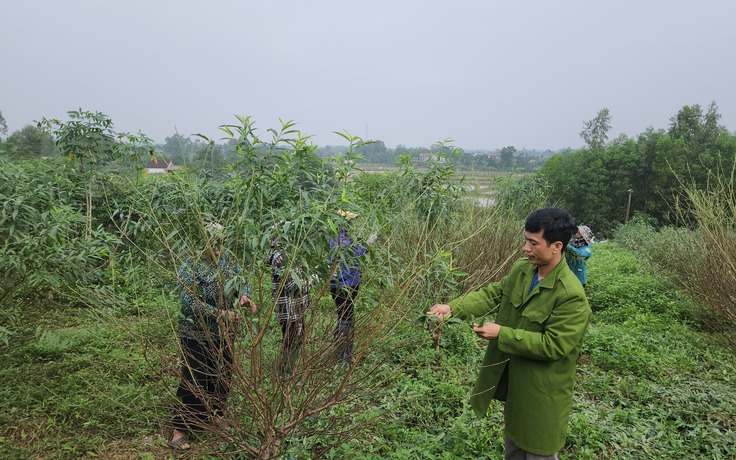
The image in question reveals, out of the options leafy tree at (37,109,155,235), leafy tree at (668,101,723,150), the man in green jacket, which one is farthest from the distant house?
leafy tree at (668,101,723,150)

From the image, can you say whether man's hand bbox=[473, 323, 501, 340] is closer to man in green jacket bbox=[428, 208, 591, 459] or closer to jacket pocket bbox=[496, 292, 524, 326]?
man in green jacket bbox=[428, 208, 591, 459]

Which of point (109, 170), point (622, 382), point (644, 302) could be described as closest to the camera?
point (109, 170)

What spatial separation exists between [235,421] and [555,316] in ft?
4.67

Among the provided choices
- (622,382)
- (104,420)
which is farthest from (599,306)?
(104,420)

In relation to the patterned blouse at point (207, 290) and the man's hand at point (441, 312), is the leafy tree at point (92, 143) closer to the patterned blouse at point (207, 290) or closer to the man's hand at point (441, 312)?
the patterned blouse at point (207, 290)

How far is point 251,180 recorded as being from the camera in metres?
1.74

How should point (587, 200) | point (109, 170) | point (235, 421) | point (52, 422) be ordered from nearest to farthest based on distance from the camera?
point (235, 421)
point (52, 422)
point (109, 170)
point (587, 200)

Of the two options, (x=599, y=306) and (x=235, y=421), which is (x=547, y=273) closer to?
(x=235, y=421)

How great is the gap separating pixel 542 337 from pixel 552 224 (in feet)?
1.62

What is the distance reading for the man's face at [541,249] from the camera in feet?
5.93

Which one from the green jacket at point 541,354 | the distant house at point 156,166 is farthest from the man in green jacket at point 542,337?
the distant house at point 156,166

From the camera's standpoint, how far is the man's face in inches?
71.2

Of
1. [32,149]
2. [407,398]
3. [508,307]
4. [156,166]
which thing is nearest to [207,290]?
[407,398]

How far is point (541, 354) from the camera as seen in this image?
176 cm
